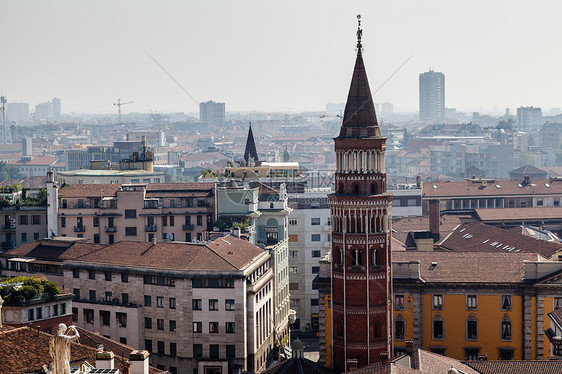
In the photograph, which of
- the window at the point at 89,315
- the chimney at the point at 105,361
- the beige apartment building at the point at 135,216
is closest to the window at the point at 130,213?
the beige apartment building at the point at 135,216

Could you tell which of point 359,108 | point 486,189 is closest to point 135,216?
point 359,108

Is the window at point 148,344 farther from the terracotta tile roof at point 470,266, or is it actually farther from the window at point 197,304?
the terracotta tile roof at point 470,266

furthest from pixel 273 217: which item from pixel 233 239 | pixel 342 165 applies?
pixel 342 165

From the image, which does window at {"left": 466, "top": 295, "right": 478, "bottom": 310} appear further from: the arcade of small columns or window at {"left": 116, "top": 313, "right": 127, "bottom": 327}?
window at {"left": 116, "top": 313, "right": 127, "bottom": 327}

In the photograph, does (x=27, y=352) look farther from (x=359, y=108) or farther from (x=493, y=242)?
(x=493, y=242)

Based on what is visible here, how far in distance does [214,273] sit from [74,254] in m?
12.9

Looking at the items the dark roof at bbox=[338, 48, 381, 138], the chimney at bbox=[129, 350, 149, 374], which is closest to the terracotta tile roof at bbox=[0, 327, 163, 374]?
the chimney at bbox=[129, 350, 149, 374]

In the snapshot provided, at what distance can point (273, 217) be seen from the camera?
328 ft

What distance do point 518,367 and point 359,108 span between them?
16.3 m

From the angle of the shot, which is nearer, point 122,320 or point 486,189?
point 122,320

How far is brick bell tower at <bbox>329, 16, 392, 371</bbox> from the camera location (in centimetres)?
6269

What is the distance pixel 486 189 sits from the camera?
14400cm

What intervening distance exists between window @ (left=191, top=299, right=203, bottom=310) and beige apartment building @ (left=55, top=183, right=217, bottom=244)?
2002cm

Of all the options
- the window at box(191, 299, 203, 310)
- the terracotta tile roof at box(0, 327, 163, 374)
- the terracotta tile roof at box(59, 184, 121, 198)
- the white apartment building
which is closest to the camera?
the terracotta tile roof at box(0, 327, 163, 374)
